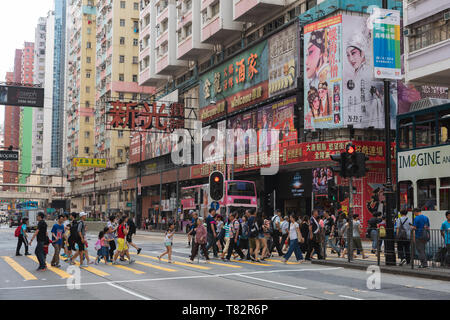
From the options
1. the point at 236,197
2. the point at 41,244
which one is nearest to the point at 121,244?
the point at 41,244

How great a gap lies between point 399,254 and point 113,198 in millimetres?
74926

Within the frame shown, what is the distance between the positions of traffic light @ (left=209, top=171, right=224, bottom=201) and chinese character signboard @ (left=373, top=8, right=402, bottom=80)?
26.7ft

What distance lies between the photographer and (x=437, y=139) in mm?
18406

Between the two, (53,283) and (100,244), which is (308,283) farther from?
(100,244)

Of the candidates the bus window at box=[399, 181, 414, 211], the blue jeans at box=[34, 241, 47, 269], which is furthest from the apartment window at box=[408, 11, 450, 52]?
the blue jeans at box=[34, 241, 47, 269]

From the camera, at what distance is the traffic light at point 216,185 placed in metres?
23.3

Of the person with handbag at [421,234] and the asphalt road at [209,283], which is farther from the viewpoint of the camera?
the person with handbag at [421,234]

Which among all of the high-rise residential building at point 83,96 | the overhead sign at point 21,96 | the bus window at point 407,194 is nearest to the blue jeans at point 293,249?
the bus window at point 407,194

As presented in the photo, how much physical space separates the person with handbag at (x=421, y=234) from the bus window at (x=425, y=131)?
9.56 ft

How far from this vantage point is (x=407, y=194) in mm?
19453

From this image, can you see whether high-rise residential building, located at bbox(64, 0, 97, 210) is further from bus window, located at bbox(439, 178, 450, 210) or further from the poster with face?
bus window, located at bbox(439, 178, 450, 210)

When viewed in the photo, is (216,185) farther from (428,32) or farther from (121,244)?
(428,32)

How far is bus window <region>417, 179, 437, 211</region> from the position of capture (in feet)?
60.1

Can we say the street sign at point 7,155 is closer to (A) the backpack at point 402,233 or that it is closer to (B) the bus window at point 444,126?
(A) the backpack at point 402,233
